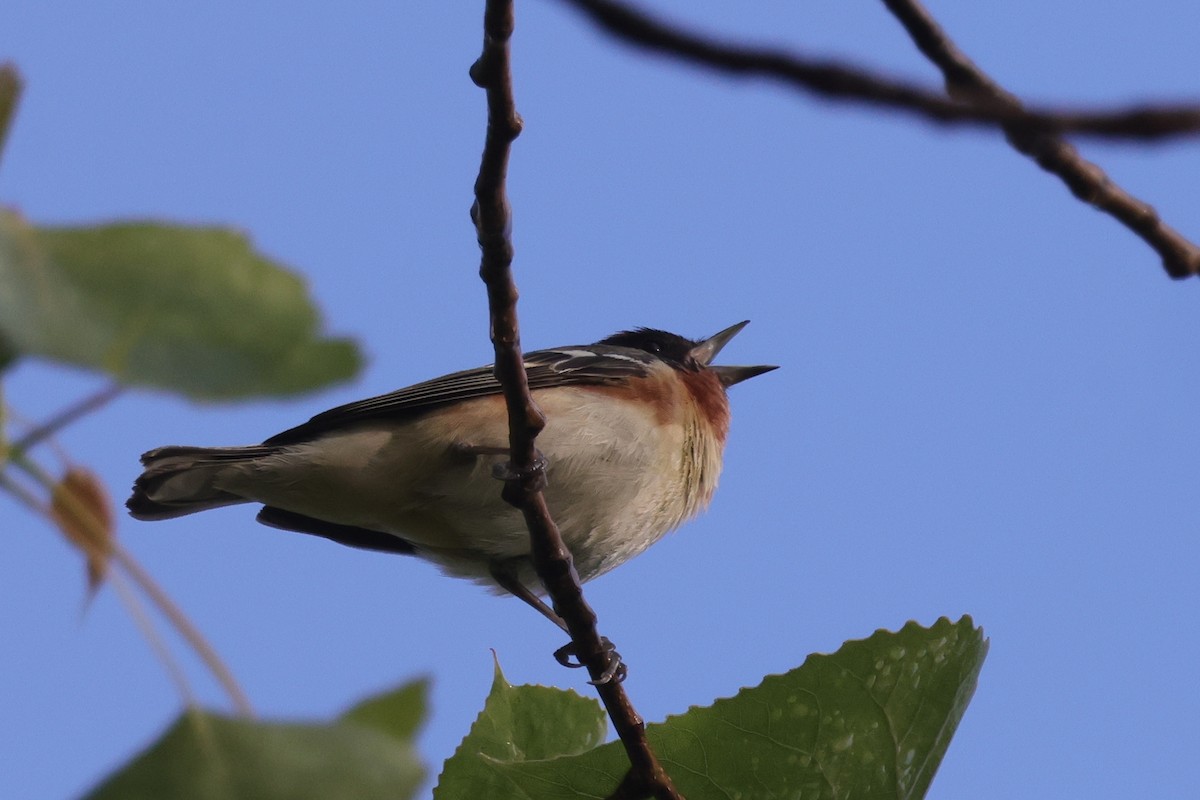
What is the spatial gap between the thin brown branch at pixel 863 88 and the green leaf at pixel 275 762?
85cm

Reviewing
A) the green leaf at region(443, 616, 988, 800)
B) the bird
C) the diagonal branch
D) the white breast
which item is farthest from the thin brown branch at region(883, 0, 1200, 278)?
the white breast

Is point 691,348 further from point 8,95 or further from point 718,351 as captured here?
point 8,95

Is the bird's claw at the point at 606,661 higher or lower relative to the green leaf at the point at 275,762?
higher

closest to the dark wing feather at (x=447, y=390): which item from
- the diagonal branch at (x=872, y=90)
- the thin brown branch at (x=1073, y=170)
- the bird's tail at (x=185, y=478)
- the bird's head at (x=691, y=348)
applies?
the bird's tail at (x=185, y=478)

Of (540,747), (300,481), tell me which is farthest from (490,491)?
(540,747)

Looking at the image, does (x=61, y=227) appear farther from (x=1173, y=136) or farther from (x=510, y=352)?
(x=510, y=352)

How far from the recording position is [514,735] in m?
4.08

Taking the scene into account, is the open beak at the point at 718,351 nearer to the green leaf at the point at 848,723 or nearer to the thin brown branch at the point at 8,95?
the green leaf at the point at 848,723

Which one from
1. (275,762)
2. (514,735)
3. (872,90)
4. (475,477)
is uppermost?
(475,477)

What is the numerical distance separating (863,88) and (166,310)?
0.88 metres

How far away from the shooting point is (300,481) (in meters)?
6.29

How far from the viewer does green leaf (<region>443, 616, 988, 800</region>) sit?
3721mm

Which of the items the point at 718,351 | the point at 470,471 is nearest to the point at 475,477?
the point at 470,471

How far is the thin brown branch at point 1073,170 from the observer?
5.52 ft
